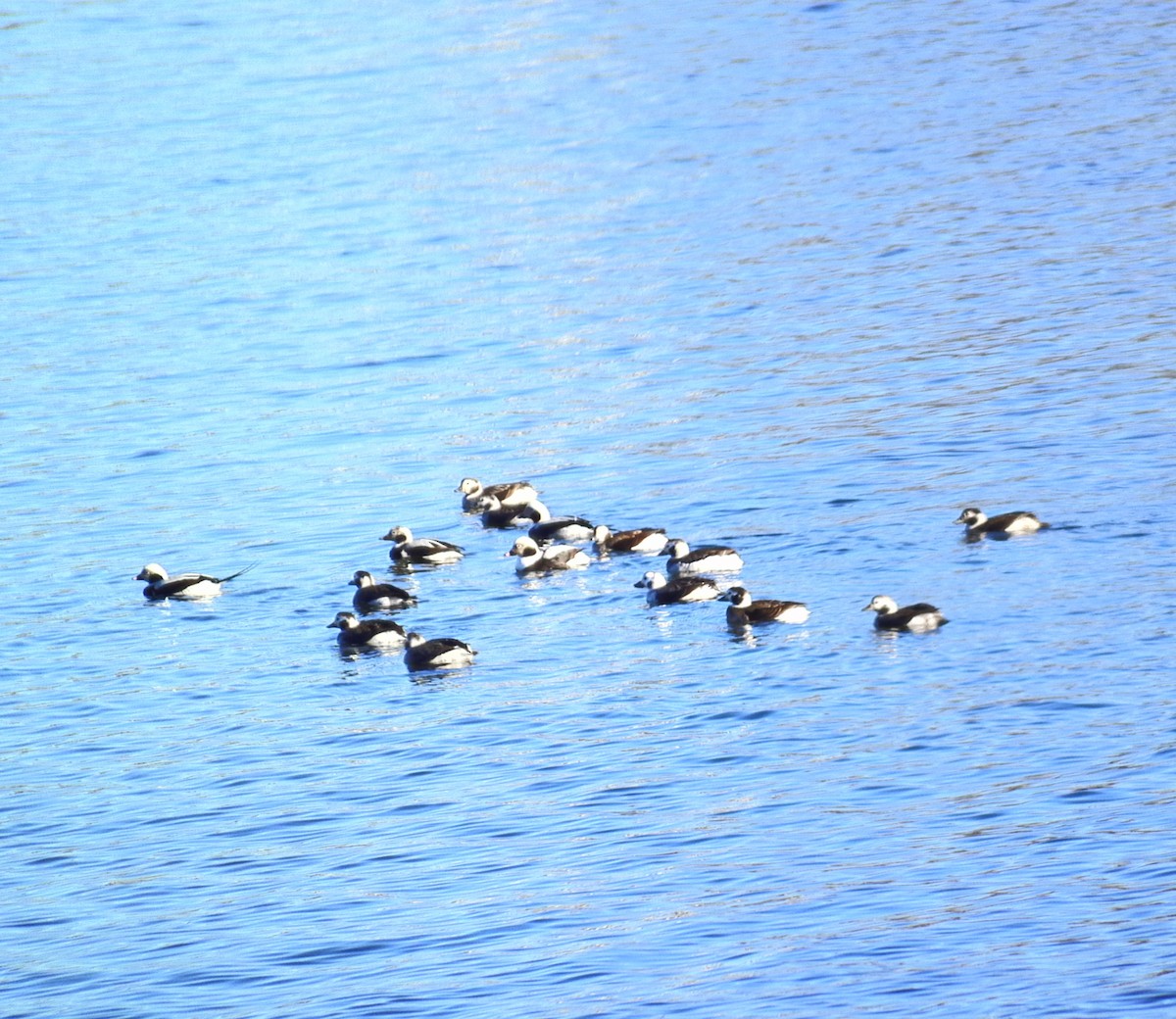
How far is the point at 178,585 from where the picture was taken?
23078 mm

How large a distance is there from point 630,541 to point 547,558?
0.92 metres

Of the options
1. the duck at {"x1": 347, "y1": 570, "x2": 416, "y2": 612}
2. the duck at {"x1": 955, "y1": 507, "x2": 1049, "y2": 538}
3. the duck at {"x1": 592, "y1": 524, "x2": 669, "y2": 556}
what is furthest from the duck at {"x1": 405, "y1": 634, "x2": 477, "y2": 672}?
the duck at {"x1": 955, "y1": 507, "x2": 1049, "y2": 538}

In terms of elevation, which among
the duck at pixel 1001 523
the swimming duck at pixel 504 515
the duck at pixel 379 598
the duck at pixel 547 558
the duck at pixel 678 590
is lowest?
the duck at pixel 678 590

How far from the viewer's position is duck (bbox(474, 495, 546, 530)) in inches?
972

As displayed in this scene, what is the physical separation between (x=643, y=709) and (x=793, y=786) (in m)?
2.37

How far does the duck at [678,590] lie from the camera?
20.8 metres

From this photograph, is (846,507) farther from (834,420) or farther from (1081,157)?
(1081,157)

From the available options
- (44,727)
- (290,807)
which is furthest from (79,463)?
(290,807)

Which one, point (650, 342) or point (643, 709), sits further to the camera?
point (650, 342)

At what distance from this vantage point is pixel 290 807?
17156 mm

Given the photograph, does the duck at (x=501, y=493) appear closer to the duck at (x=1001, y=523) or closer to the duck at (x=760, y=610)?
the duck at (x=760, y=610)

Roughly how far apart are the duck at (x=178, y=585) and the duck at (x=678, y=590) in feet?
16.6

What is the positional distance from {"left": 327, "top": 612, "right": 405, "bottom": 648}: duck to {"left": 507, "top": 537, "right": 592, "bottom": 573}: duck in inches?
88.3

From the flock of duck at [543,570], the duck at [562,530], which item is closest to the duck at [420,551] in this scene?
the flock of duck at [543,570]
